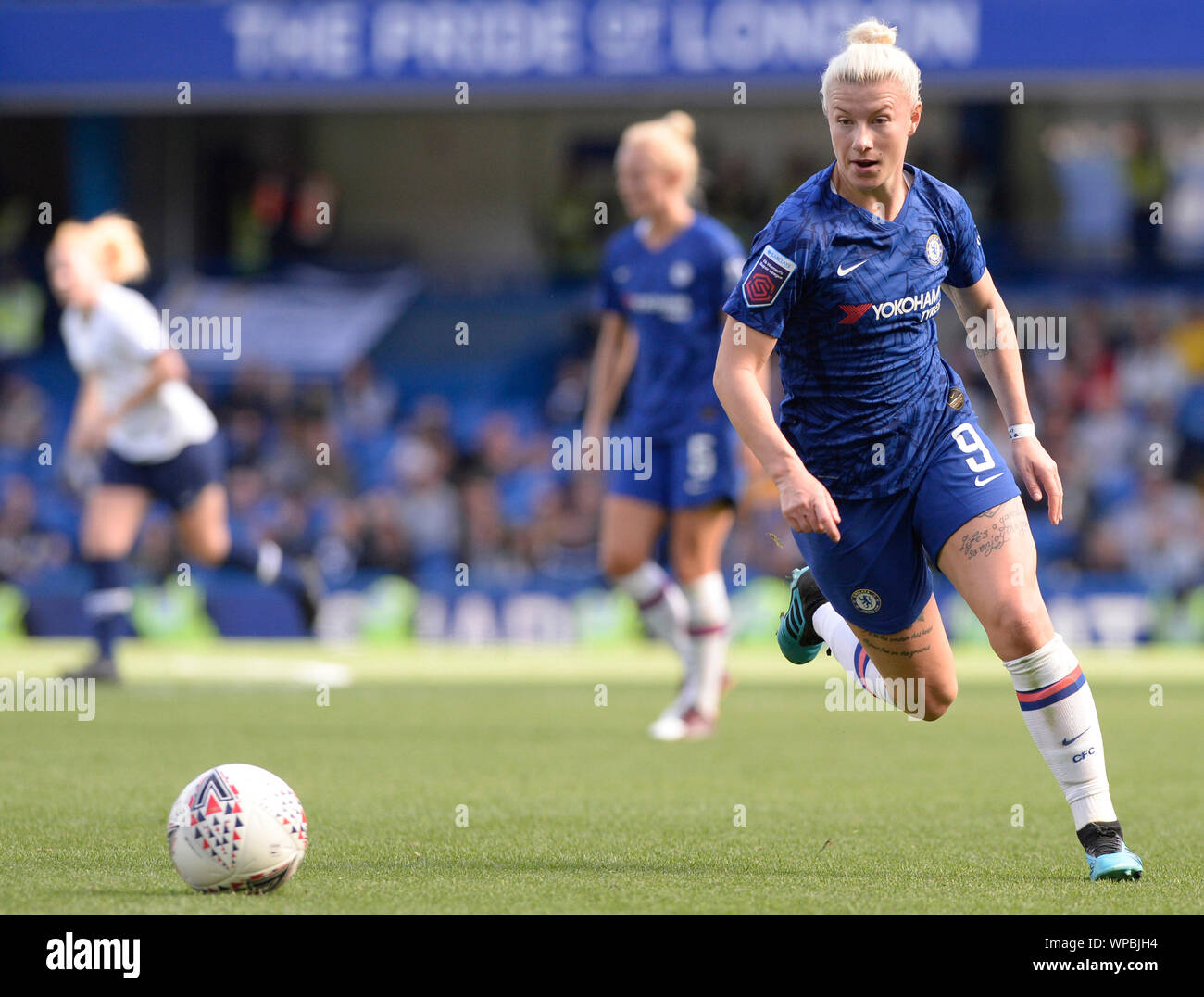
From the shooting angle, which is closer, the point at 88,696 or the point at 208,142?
the point at 88,696

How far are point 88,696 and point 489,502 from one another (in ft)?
25.6

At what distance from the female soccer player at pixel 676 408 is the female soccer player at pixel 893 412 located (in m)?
3.28

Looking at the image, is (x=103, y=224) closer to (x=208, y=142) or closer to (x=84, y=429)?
(x=84, y=429)

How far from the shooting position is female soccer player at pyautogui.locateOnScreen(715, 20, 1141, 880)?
4730 mm

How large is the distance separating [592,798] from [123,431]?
511 cm

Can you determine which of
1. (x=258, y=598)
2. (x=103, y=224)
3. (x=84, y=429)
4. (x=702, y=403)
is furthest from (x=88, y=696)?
(x=258, y=598)

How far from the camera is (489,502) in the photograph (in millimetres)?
17906

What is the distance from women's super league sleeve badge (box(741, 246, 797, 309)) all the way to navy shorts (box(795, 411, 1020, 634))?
26.2 inches

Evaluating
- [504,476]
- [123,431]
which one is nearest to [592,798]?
[123,431]

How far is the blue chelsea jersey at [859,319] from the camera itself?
480 cm

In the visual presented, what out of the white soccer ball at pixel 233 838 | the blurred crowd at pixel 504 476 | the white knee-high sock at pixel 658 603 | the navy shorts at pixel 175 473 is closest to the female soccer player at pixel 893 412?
the white soccer ball at pixel 233 838

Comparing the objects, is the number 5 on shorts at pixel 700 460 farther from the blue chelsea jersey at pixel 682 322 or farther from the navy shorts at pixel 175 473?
the navy shorts at pixel 175 473

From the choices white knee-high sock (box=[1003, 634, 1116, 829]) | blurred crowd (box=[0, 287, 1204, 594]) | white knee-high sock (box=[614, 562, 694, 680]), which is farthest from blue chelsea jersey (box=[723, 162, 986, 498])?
blurred crowd (box=[0, 287, 1204, 594])

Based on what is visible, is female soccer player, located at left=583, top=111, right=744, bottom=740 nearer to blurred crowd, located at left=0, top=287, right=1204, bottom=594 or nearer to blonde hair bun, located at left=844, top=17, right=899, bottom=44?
blonde hair bun, located at left=844, top=17, right=899, bottom=44
